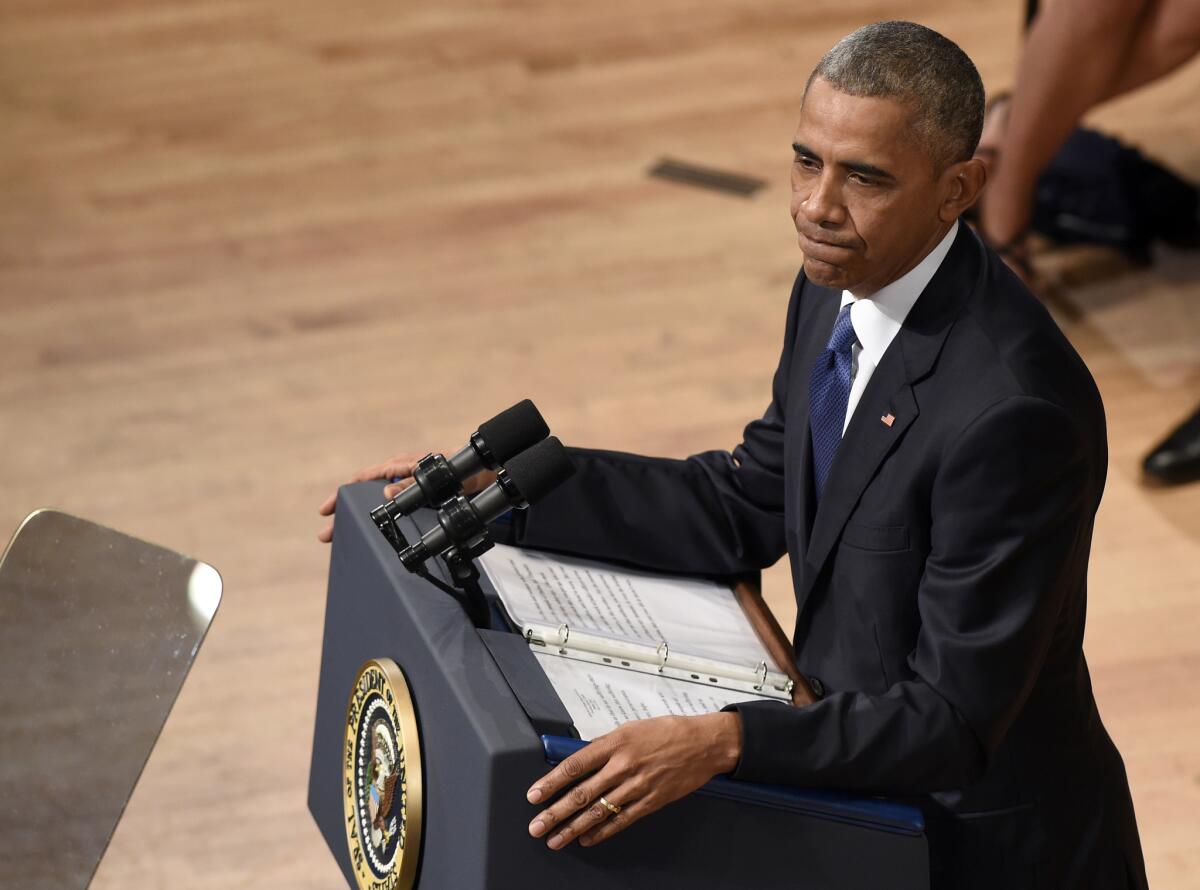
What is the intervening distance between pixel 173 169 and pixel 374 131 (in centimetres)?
61

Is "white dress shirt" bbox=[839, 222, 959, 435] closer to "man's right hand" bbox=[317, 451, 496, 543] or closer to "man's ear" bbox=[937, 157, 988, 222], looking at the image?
"man's ear" bbox=[937, 157, 988, 222]

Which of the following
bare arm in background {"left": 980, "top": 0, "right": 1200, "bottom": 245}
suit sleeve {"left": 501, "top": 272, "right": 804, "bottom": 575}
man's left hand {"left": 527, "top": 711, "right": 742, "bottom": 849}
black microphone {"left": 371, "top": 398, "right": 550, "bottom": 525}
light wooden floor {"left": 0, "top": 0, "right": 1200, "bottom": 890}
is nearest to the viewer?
man's left hand {"left": 527, "top": 711, "right": 742, "bottom": 849}

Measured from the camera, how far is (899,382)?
1.86 metres

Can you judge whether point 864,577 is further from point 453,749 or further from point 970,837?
point 453,749

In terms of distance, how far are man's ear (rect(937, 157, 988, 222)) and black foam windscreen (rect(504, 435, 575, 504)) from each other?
0.44 m

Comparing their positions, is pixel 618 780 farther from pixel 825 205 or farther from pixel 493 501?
pixel 825 205

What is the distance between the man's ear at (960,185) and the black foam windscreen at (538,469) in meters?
0.44

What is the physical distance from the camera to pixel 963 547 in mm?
1744

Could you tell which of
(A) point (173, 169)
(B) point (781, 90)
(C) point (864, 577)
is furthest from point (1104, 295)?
(C) point (864, 577)

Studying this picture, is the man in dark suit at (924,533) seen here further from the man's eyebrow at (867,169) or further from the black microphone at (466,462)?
the black microphone at (466,462)

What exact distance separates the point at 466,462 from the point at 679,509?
0.38m

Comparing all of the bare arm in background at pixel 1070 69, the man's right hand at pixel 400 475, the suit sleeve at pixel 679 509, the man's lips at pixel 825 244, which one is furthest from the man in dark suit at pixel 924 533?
the bare arm in background at pixel 1070 69

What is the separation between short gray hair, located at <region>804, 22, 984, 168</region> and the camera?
1.71 m

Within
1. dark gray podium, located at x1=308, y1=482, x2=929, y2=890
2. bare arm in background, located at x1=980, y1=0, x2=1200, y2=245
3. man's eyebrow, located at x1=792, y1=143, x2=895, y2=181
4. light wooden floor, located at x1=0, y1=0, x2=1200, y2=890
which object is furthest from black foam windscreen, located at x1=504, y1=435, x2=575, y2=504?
bare arm in background, located at x1=980, y1=0, x2=1200, y2=245
